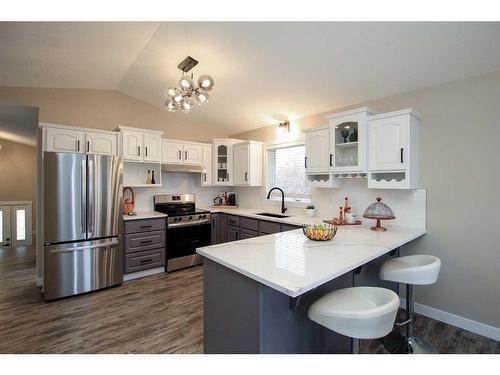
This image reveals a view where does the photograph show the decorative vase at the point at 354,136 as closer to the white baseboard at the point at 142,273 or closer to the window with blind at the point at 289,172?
the window with blind at the point at 289,172

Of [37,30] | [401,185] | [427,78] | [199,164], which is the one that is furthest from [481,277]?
[37,30]

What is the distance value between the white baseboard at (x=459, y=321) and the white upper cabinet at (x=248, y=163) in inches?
104

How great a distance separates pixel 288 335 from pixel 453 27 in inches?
95.9

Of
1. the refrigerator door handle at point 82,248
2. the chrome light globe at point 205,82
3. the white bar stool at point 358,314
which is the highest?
the chrome light globe at point 205,82

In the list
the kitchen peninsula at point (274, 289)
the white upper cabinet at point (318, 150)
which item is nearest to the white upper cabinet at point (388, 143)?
the white upper cabinet at point (318, 150)

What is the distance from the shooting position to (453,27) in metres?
1.83

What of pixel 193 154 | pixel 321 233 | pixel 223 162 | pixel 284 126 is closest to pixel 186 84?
pixel 321 233

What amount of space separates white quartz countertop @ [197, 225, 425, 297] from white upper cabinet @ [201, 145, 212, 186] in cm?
248

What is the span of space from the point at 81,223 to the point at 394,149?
3525mm

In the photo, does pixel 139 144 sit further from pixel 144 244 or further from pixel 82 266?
pixel 82 266

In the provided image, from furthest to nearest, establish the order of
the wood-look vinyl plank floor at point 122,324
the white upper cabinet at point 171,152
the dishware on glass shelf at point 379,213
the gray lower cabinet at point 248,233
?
the white upper cabinet at point 171,152
the gray lower cabinet at point 248,233
the dishware on glass shelf at point 379,213
the wood-look vinyl plank floor at point 122,324

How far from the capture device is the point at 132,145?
3.57 m

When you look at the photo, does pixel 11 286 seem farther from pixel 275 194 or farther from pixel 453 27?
pixel 453 27

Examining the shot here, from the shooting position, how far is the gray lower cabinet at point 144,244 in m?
3.35
